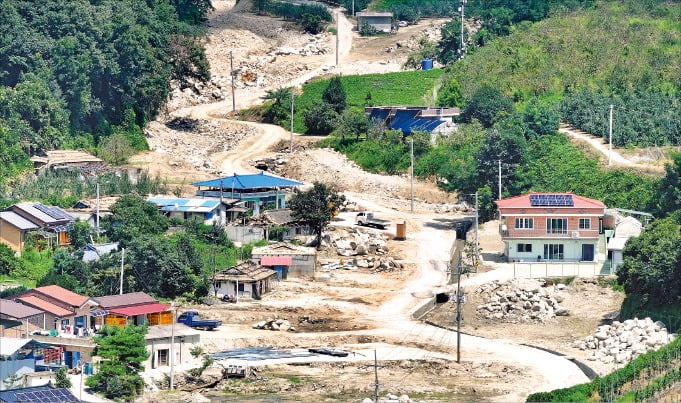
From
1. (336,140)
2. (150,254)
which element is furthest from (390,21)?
(150,254)

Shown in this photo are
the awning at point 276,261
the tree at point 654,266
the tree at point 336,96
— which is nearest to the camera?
the tree at point 654,266

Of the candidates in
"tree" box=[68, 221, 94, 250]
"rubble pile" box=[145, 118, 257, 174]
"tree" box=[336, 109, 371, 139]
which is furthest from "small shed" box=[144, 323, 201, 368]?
"tree" box=[336, 109, 371, 139]

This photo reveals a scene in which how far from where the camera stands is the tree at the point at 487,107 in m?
110

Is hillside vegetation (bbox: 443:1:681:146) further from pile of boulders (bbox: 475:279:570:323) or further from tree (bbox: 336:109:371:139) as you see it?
pile of boulders (bbox: 475:279:570:323)

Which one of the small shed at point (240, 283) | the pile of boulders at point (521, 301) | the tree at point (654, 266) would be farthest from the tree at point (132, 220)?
the tree at point (654, 266)

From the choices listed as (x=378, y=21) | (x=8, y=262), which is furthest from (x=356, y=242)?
(x=378, y=21)

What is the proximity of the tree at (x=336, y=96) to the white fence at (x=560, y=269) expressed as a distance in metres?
30.7

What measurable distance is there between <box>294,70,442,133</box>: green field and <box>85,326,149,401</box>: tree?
4764 cm

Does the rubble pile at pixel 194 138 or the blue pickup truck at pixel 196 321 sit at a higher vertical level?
the rubble pile at pixel 194 138

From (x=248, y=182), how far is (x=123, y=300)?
23196 mm

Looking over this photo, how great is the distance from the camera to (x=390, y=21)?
13712 centimetres

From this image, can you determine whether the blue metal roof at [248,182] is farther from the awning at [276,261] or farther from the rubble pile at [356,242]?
the awning at [276,261]

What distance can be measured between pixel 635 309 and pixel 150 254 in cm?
1928

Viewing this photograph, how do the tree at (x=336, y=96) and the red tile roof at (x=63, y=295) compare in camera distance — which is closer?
the red tile roof at (x=63, y=295)
